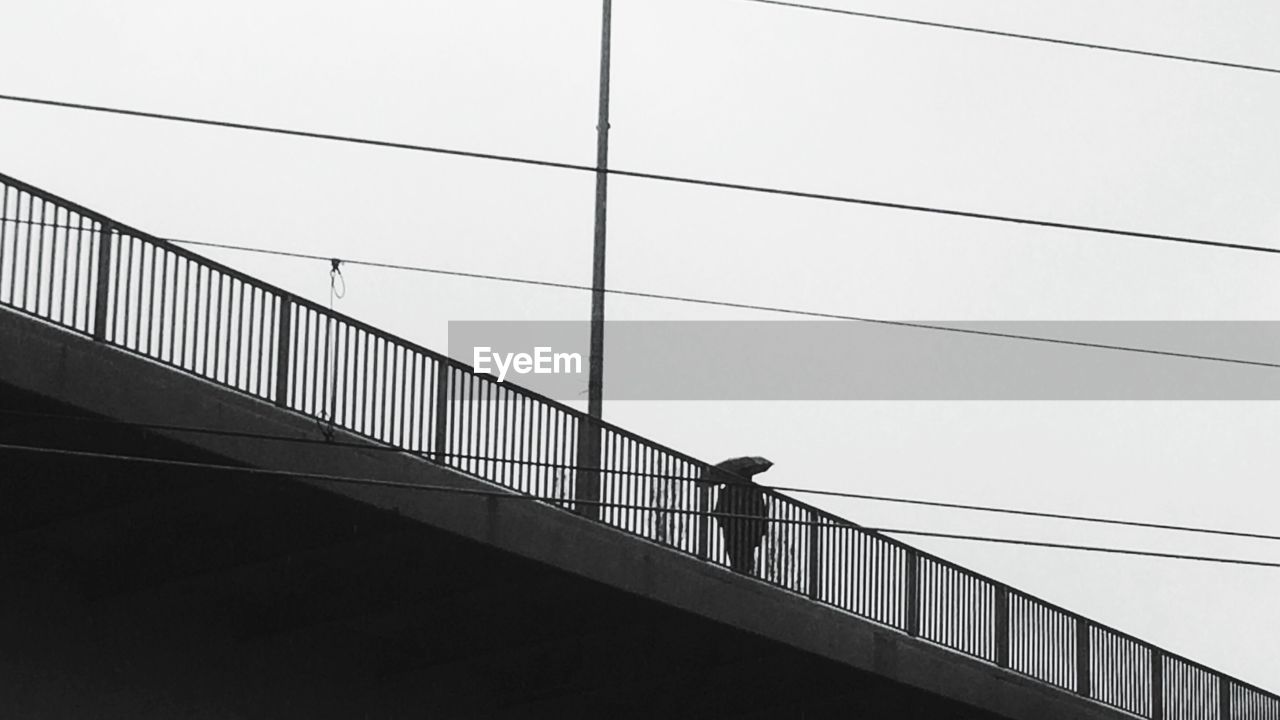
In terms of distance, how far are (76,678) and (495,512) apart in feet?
13.4

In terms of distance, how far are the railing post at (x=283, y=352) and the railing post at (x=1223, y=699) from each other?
47.3 ft

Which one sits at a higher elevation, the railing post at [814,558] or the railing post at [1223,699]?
the railing post at [814,558]

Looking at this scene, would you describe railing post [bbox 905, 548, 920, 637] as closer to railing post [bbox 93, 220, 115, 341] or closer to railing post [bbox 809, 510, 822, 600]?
railing post [bbox 809, 510, 822, 600]

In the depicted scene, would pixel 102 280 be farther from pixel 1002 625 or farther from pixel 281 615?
pixel 1002 625

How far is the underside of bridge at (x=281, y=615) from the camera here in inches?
764

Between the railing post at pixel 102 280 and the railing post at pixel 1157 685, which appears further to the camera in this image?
the railing post at pixel 1157 685

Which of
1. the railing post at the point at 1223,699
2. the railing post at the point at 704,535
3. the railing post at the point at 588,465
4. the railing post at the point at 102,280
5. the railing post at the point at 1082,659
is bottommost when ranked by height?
the railing post at the point at 1223,699

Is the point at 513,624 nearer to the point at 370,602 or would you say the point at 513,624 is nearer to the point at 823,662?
the point at 370,602

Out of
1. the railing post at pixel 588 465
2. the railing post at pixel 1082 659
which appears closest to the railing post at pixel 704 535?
the railing post at pixel 588 465

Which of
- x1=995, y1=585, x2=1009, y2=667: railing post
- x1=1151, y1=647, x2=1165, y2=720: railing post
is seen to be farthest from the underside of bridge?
x1=1151, y1=647, x2=1165, y2=720: railing post

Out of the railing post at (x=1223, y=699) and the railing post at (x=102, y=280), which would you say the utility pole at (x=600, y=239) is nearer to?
the railing post at (x=102, y=280)

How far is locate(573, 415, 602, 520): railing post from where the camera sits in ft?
69.8

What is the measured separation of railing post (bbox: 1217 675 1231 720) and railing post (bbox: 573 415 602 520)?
1083 centimetres

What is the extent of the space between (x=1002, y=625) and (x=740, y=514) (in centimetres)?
436
